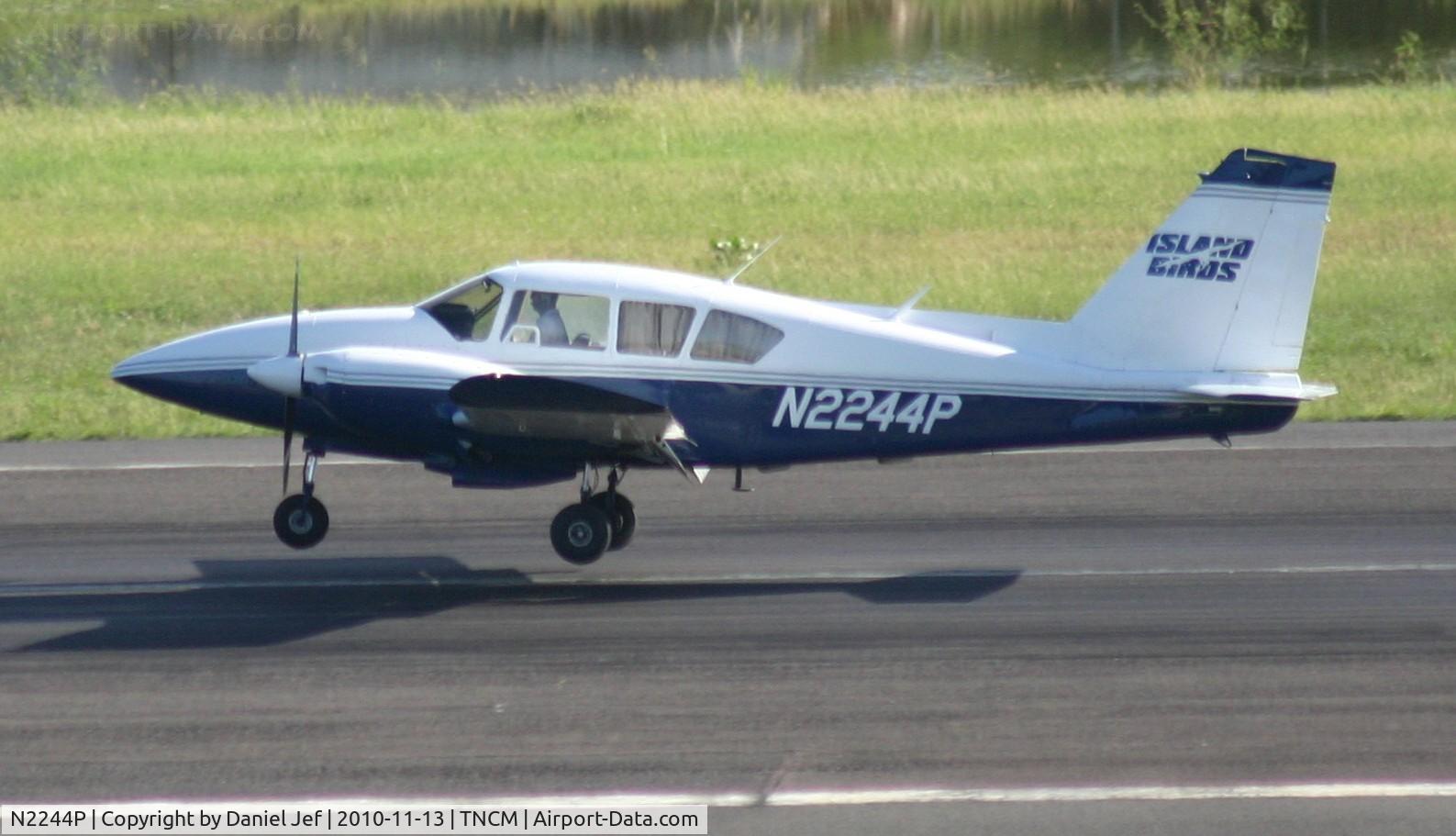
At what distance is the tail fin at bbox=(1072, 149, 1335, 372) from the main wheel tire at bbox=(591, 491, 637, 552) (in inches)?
130

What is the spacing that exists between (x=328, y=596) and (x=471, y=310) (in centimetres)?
208

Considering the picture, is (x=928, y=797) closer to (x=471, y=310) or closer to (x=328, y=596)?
(x=328, y=596)

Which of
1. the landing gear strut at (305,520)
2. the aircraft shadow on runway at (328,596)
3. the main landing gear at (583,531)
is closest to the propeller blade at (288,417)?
the landing gear strut at (305,520)

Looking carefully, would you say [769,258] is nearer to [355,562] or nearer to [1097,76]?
[355,562]

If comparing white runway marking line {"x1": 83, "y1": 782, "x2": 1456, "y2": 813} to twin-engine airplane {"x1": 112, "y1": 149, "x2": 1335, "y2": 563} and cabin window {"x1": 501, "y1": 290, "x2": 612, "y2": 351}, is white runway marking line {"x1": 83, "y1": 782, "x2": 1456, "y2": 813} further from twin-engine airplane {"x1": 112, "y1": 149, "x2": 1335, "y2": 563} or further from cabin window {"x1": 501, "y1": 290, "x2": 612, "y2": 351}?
cabin window {"x1": 501, "y1": 290, "x2": 612, "y2": 351}

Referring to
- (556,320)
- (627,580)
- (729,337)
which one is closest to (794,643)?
(627,580)

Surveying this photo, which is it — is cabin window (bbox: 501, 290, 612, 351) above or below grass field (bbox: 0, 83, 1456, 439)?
above

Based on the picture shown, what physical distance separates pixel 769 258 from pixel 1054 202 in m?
5.81

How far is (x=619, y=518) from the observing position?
12.2m

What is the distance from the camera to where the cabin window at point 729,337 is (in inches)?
453

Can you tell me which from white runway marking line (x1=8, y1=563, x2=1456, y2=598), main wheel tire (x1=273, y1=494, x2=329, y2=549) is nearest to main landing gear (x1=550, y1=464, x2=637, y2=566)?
white runway marking line (x1=8, y1=563, x2=1456, y2=598)

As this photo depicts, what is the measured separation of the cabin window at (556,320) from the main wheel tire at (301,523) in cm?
174

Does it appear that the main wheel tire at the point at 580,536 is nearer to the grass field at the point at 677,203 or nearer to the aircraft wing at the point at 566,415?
the aircraft wing at the point at 566,415

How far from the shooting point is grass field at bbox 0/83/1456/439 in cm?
2061
